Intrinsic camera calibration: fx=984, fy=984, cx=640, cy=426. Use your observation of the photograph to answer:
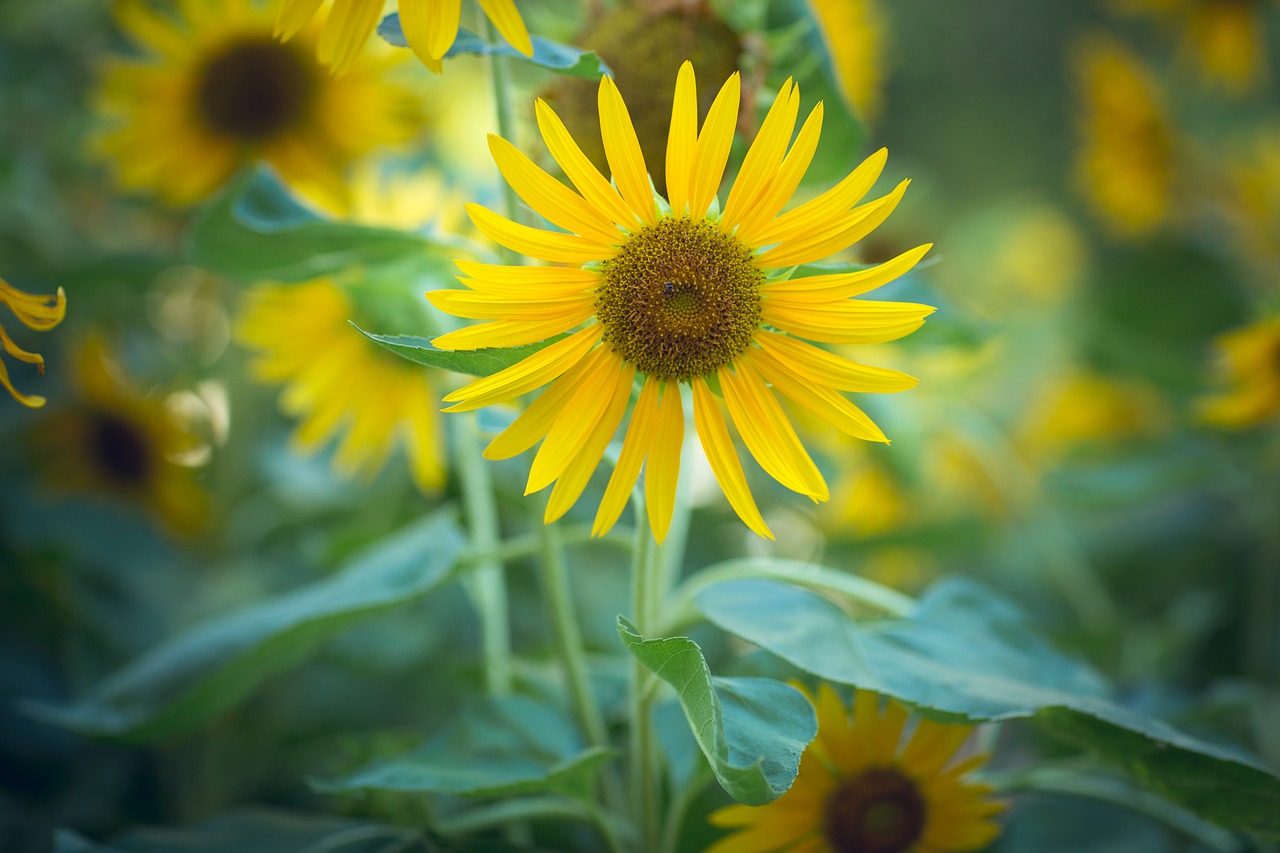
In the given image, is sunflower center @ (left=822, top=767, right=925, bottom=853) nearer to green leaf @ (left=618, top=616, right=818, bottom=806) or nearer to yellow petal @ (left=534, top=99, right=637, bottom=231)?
green leaf @ (left=618, top=616, right=818, bottom=806)

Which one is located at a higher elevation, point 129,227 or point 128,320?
point 129,227

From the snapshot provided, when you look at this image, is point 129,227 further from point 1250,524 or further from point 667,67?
point 1250,524

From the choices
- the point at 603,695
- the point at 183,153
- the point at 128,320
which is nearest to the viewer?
the point at 603,695

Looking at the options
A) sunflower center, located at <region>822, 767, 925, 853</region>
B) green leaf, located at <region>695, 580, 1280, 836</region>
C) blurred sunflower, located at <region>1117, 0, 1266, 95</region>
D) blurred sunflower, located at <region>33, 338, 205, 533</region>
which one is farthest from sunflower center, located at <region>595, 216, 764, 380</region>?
blurred sunflower, located at <region>1117, 0, 1266, 95</region>

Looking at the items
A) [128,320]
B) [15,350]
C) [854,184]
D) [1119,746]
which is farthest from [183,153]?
[1119,746]

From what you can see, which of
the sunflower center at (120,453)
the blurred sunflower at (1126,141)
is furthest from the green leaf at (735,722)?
the blurred sunflower at (1126,141)

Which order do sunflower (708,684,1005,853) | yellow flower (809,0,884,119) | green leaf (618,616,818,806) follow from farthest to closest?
yellow flower (809,0,884,119) → sunflower (708,684,1005,853) → green leaf (618,616,818,806)

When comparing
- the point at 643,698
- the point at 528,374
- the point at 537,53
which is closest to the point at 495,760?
the point at 643,698
